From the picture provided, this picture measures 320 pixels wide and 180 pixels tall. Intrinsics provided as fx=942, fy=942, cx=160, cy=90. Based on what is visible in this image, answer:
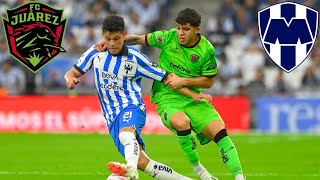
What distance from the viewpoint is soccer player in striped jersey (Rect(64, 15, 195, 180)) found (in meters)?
11.5

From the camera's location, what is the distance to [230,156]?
12.0m

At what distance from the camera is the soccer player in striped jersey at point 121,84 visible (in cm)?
1149

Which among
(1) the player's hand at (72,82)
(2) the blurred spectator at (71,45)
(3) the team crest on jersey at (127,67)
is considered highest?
(3) the team crest on jersey at (127,67)

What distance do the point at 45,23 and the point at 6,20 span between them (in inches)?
21.0

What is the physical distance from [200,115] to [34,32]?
2465 mm

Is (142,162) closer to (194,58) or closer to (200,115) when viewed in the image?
(200,115)

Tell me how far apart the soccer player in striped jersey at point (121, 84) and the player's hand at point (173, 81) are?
0.72 ft

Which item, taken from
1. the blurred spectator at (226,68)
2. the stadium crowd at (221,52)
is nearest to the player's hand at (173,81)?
the stadium crowd at (221,52)

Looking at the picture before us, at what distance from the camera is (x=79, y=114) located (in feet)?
86.4

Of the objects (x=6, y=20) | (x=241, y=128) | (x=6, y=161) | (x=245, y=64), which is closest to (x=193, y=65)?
(x=6, y=20)

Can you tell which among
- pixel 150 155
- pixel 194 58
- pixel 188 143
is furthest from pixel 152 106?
pixel 188 143

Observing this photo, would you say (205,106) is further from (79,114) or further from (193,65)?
(79,114)

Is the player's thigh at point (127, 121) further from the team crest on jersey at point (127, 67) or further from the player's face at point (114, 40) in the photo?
the player's face at point (114, 40)

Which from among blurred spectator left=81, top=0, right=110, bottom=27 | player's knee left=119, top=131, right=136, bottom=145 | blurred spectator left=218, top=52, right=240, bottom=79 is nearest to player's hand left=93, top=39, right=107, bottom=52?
player's knee left=119, top=131, right=136, bottom=145
